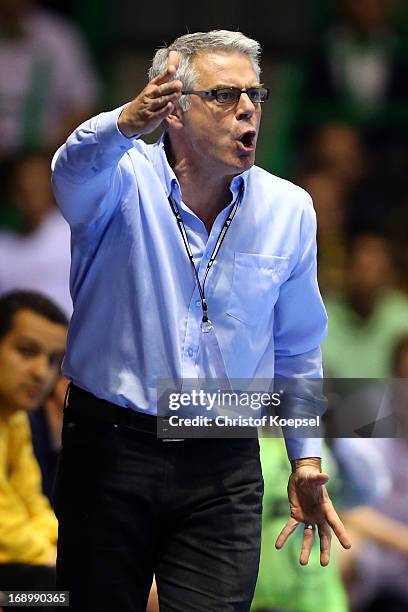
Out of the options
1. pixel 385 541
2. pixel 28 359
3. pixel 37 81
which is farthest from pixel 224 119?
pixel 37 81

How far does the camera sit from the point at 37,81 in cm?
725

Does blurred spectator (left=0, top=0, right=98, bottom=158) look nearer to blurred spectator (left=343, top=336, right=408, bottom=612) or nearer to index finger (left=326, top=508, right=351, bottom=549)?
blurred spectator (left=343, top=336, right=408, bottom=612)

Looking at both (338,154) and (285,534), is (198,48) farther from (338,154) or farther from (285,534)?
(338,154)

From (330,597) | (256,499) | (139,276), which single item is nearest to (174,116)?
(139,276)

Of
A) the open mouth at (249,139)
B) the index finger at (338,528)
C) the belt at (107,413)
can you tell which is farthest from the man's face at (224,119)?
the index finger at (338,528)

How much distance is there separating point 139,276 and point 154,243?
0.30 ft

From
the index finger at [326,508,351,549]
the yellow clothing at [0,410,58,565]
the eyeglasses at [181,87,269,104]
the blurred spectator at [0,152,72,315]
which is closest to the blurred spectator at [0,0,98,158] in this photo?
the blurred spectator at [0,152,72,315]

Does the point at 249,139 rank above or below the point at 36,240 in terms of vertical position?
below

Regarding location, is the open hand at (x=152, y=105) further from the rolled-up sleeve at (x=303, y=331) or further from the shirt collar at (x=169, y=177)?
the rolled-up sleeve at (x=303, y=331)

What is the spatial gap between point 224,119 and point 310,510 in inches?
40.4

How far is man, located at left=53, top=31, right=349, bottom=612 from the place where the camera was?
3.32 meters

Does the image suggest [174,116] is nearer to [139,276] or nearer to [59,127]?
[139,276]

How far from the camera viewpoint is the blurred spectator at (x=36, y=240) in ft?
20.6

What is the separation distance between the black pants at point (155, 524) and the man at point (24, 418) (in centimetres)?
93
